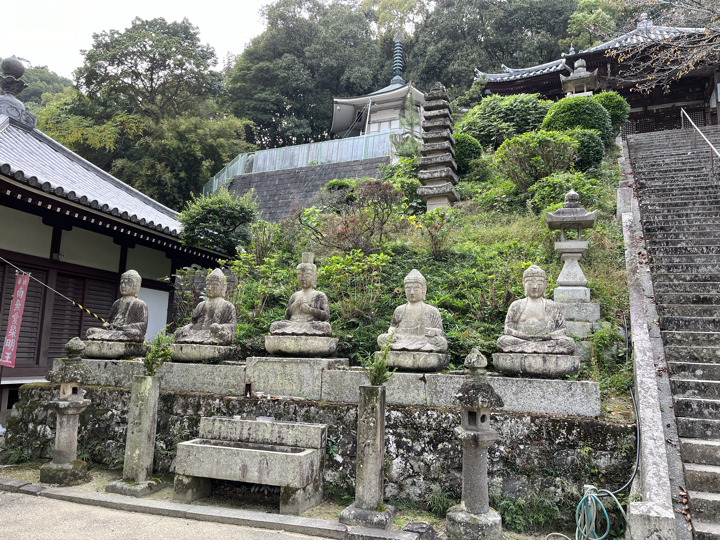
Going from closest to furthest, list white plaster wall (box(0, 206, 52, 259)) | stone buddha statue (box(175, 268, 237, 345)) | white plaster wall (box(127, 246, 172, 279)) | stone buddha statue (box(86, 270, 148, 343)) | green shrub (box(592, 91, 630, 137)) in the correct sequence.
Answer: stone buddha statue (box(175, 268, 237, 345))
stone buddha statue (box(86, 270, 148, 343))
white plaster wall (box(0, 206, 52, 259))
white plaster wall (box(127, 246, 172, 279))
green shrub (box(592, 91, 630, 137))

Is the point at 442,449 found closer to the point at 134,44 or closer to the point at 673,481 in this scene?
the point at 673,481

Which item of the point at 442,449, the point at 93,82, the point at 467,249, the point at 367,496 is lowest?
the point at 367,496

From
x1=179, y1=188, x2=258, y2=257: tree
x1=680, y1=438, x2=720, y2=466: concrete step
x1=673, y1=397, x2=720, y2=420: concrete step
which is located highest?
x1=179, y1=188, x2=258, y2=257: tree

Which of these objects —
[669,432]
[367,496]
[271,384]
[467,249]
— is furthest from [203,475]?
Result: [467,249]

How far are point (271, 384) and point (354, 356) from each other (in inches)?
60.9

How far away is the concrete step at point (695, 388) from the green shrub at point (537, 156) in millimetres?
8169

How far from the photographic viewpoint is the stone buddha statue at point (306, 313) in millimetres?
6371

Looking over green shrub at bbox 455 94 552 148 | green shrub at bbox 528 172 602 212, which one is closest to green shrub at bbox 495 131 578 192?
green shrub at bbox 528 172 602 212

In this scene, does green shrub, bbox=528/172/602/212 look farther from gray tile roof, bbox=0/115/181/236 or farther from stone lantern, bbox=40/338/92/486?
stone lantern, bbox=40/338/92/486

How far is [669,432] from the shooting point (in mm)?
5191

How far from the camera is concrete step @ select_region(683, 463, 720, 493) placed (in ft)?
14.8

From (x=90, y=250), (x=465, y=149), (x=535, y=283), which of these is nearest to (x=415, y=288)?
(x=535, y=283)

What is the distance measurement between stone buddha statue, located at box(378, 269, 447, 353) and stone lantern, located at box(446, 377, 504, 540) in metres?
1.14

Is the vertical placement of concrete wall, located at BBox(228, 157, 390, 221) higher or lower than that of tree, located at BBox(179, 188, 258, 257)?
higher
